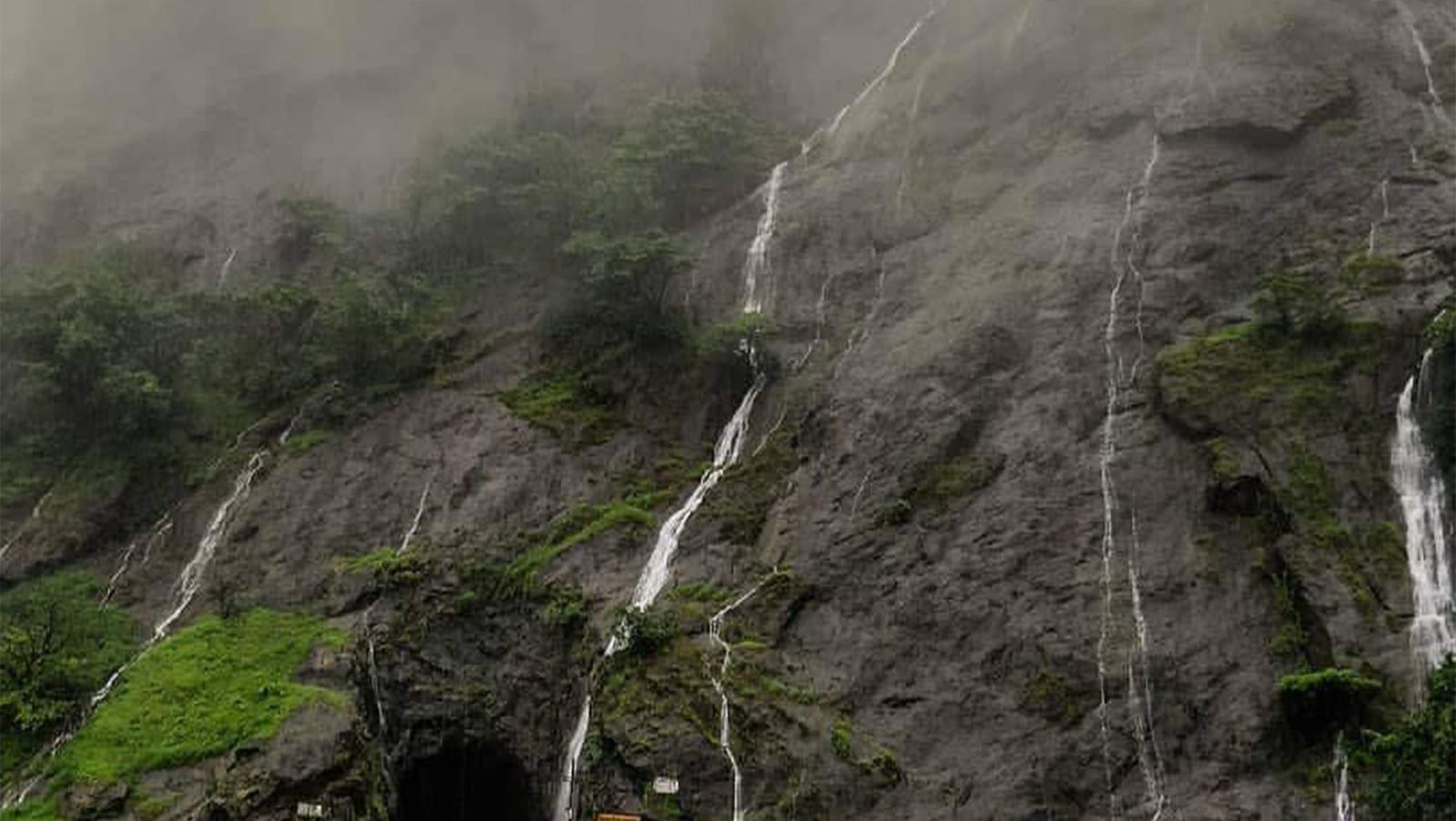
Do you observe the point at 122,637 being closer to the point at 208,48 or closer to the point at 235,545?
the point at 235,545

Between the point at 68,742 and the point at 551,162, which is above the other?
the point at 551,162

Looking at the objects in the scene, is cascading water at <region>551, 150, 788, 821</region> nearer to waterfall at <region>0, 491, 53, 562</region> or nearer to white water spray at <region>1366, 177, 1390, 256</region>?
white water spray at <region>1366, 177, 1390, 256</region>

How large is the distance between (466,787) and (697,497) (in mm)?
6995

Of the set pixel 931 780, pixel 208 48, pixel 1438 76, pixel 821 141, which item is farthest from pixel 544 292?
pixel 208 48

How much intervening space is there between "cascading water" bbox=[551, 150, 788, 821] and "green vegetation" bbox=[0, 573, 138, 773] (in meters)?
8.54

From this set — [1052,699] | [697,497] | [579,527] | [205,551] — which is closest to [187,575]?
[205,551]

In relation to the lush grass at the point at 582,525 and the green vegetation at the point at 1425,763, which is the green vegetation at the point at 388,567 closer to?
the lush grass at the point at 582,525

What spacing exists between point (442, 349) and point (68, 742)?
44.3 ft

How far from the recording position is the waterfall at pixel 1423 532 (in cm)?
1852

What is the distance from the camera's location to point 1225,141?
28.2 metres

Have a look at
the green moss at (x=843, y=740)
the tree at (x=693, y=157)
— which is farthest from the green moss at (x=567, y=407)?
the green moss at (x=843, y=740)

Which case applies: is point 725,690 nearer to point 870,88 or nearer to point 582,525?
point 582,525

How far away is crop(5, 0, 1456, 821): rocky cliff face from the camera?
768 inches

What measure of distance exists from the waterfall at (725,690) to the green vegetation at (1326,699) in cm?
791
